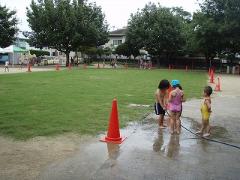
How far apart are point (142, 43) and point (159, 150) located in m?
47.8

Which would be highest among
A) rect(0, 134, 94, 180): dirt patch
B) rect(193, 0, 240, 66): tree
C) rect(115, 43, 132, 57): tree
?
rect(193, 0, 240, 66): tree

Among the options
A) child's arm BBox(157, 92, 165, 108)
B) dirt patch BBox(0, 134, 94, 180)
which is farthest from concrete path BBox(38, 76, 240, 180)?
child's arm BBox(157, 92, 165, 108)

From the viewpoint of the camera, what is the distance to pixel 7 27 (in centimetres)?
5047

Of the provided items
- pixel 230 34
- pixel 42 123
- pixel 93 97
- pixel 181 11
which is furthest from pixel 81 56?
pixel 42 123

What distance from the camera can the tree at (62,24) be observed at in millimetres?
49844

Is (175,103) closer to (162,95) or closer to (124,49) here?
(162,95)

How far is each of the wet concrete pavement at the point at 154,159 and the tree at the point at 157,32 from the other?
4429 centimetres

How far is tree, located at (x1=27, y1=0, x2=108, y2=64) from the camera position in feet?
164

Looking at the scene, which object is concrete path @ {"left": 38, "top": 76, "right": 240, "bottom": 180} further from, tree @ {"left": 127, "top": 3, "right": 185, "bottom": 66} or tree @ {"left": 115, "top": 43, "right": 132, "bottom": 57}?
tree @ {"left": 115, "top": 43, "right": 132, "bottom": 57}

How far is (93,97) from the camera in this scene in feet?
50.2

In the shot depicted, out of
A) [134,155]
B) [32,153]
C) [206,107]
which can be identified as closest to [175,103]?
[206,107]

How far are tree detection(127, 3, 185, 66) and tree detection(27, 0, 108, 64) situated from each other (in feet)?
19.1

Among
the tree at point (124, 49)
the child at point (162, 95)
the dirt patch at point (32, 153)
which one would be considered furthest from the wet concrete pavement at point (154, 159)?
the tree at point (124, 49)

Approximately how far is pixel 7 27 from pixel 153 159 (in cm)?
4721
